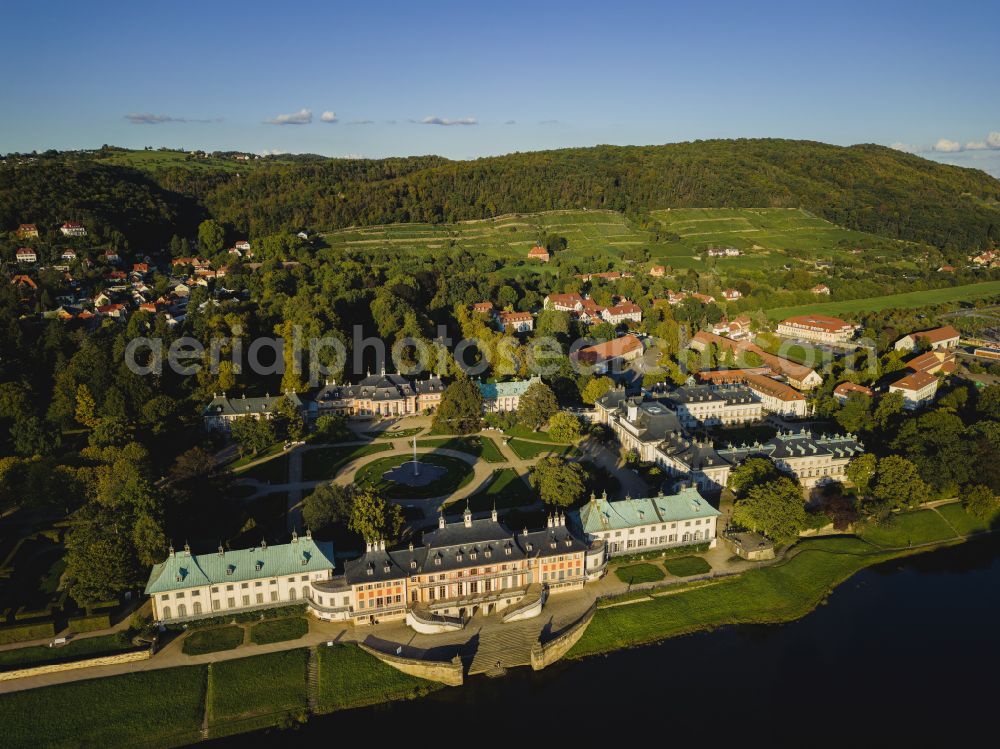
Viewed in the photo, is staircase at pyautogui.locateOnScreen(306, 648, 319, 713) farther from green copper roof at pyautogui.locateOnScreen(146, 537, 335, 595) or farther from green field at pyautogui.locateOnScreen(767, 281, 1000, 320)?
green field at pyautogui.locateOnScreen(767, 281, 1000, 320)

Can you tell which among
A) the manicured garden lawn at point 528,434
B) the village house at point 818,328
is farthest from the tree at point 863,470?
the village house at point 818,328

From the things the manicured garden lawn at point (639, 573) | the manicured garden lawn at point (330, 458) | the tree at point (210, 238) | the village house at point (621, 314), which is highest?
the tree at point (210, 238)

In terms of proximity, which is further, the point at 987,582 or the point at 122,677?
the point at 987,582

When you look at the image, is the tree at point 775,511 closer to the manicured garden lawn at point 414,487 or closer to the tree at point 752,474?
the tree at point 752,474

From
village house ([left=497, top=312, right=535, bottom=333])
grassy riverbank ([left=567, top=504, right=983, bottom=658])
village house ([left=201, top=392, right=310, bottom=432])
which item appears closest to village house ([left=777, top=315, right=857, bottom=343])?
village house ([left=497, top=312, right=535, bottom=333])

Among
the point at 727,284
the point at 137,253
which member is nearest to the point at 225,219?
the point at 137,253

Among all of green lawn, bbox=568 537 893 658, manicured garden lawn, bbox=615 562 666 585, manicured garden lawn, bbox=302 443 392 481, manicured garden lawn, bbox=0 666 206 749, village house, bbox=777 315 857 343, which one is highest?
village house, bbox=777 315 857 343

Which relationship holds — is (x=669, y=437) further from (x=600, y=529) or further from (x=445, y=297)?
(x=445, y=297)
